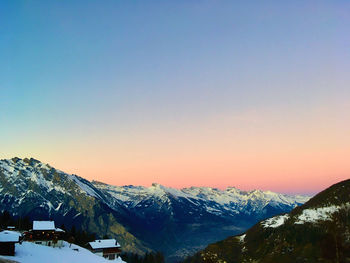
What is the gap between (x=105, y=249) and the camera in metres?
131

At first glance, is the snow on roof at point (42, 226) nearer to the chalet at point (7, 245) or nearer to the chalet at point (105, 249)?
the chalet at point (105, 249)

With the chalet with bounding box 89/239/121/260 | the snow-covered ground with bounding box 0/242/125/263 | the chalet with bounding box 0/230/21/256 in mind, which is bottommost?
the chalet with bounding box 89/239/121/260

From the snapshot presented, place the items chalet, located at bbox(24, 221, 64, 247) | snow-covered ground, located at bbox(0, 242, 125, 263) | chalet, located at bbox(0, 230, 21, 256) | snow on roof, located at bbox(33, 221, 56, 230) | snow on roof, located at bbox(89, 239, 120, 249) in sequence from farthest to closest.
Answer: snow on roof, located at bbox(89, 239, 120, 249), snow on roof, located at bbox(33, 221, 56, 230), chalet, located at bbox(24, 221, 64, 247), snow-covered ground, located at bbox(0, 242, 125, 263), chalet, located at bbox(0, 230, 21, 256)

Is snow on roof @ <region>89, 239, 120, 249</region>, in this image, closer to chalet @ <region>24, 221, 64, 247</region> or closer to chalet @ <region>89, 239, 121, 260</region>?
chalet @ <region>89, 239, 121, 260</region>

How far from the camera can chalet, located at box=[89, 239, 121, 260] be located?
12888 centimetres

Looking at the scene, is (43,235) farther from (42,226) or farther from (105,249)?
(105,249)

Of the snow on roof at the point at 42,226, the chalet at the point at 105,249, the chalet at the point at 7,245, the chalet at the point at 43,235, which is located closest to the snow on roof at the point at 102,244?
the chalet at the point at 105,249

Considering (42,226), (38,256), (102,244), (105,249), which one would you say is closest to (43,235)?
(42,226)

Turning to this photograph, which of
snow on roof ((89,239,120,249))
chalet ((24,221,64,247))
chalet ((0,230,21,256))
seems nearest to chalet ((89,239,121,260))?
snow on roof ((89,239,120,249))

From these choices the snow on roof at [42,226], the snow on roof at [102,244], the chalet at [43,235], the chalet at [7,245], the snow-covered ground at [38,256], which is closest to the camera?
the chalet at [7,245]

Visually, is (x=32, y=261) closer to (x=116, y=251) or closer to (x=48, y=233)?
(x=48, y=233)

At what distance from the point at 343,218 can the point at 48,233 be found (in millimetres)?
168344

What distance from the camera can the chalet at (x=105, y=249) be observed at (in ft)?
423

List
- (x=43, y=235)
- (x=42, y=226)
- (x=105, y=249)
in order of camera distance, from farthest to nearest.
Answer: (x=105, y=249) → (x=42, y=226) → (x=43, y=235)
